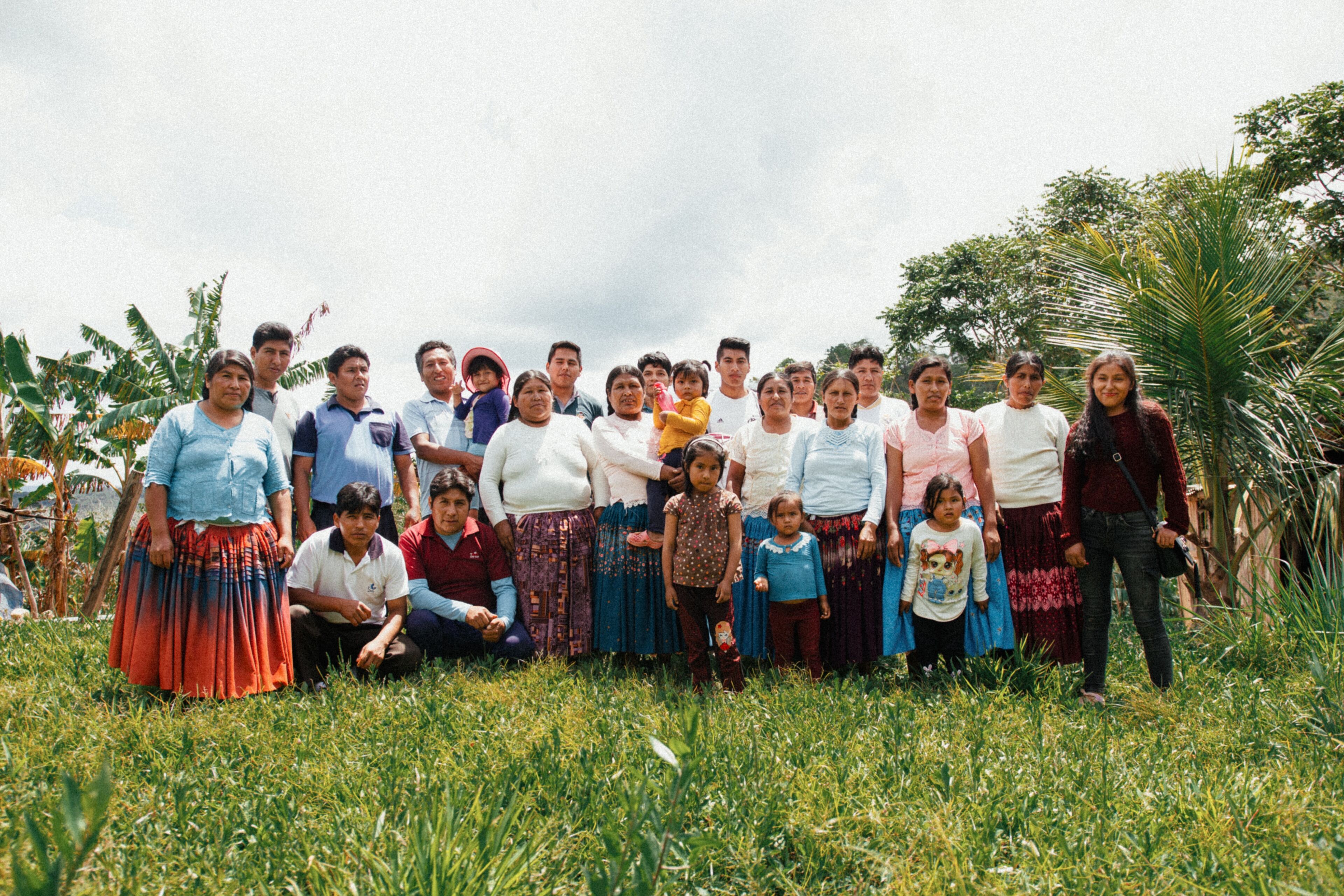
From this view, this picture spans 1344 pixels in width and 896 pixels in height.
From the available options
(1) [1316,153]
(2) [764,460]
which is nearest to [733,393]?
(2) [764,460]

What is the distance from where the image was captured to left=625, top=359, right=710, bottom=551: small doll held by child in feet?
17.2

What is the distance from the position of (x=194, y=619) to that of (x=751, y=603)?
126 inches

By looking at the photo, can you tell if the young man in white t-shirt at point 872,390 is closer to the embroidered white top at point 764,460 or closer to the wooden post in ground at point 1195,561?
the embroidered white top at point 764,460

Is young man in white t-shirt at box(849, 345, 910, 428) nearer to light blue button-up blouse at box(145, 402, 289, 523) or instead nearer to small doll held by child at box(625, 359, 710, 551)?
small doll held by child at box(625, 359, 710, 551)

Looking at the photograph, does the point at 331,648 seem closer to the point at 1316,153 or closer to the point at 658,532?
the point at 658,532

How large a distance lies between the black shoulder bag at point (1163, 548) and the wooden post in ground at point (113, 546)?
9911mm

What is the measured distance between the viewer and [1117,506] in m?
4.61

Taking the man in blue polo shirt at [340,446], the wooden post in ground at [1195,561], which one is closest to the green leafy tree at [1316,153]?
the wooden post in ground at [1195,561]

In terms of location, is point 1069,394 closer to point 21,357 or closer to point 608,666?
point 608,666

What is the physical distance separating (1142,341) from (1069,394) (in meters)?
0.75

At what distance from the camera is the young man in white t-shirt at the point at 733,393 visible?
5906mm

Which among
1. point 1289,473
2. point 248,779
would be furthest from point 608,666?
point 1289,473

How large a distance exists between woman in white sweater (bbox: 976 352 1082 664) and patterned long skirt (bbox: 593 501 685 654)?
2.17 m

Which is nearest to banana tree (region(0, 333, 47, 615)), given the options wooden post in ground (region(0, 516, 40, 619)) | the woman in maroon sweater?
wooden post in ground (region(0, 516, 40, 619))
